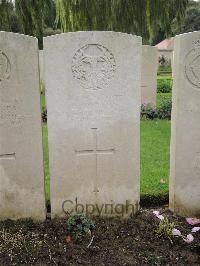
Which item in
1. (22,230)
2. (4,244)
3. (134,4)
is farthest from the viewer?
(134,4)

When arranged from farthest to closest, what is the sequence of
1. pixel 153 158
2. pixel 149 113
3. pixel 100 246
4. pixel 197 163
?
1. pixel 149 113
2. pixel 153 158
3. pixel 197 163
4. pixel 100 246

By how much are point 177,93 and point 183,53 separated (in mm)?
390

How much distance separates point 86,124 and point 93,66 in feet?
1.86

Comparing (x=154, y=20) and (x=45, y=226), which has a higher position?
(x=154, y=20)

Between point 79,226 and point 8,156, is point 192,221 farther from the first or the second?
point 8,156

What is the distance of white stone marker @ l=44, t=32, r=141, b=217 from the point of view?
343cm

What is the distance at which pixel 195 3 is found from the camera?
147ft

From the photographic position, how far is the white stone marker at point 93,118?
3.43m

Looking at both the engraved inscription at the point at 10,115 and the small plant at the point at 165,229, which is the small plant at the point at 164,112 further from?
the engraved inscription at the point at 10,115

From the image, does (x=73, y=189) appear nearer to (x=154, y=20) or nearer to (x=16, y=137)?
(x=16, y=137)

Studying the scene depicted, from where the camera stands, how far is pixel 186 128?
370 centimetres

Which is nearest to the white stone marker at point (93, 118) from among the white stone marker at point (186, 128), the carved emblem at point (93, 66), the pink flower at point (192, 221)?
the carved emblem at point (93, 66)

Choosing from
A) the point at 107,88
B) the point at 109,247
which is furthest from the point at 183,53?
the point at 109,247

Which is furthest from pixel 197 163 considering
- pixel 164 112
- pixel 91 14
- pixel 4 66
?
pixel 164 112
